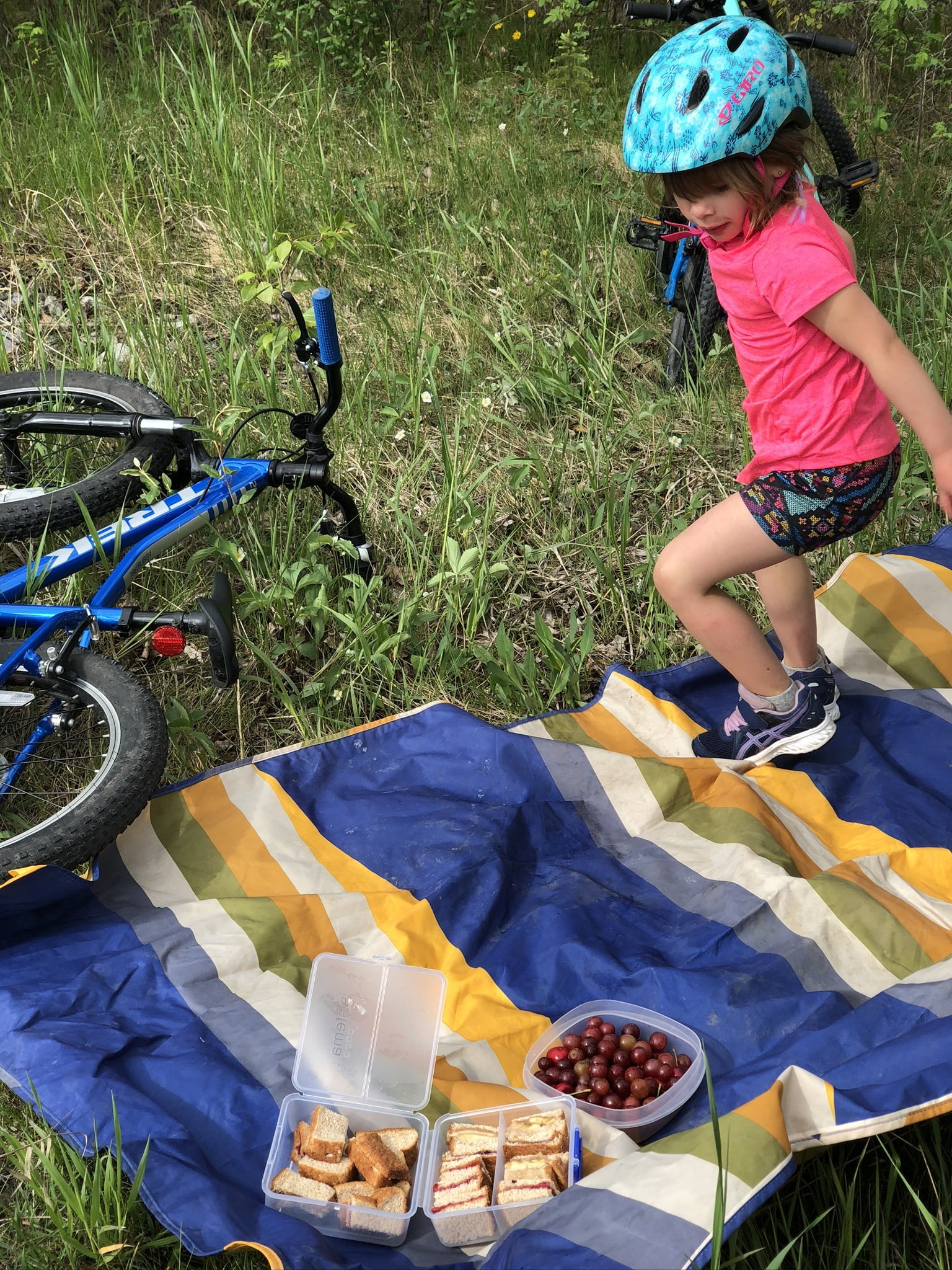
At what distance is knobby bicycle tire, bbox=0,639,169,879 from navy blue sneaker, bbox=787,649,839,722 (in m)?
1.38

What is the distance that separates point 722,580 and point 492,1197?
4.09ft

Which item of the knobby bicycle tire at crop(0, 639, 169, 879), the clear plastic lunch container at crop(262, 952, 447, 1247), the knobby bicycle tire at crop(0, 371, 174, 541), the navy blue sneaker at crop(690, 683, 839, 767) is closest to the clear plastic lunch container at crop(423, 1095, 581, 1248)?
the clear plastic lunch container at crop(262, 952, 447, 1247)

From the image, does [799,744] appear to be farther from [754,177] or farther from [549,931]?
[754,177]

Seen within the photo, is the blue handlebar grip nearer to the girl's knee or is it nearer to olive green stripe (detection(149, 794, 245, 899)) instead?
the girl's knee

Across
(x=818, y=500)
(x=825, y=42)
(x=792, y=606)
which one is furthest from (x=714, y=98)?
(x=825, y=42)

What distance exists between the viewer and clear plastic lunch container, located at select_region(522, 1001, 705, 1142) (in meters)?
1.64

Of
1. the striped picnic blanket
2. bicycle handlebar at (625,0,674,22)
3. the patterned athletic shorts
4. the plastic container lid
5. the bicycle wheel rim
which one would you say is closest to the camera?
the striped picnic blanket

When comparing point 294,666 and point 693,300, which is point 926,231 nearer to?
point 693,300

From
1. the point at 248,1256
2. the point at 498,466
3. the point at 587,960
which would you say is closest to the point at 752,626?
the point at 587,960

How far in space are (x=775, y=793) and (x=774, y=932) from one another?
1.34 ft

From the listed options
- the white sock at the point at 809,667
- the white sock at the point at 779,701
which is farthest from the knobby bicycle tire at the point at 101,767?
the white sock at the point at 809,667

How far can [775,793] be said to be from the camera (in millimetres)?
2297

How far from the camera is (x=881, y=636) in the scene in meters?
2.66

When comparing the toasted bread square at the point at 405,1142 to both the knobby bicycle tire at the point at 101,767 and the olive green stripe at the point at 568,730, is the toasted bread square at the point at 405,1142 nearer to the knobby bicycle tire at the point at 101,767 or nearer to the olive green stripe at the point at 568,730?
the knobby bicycle tire at the point at 101,767
